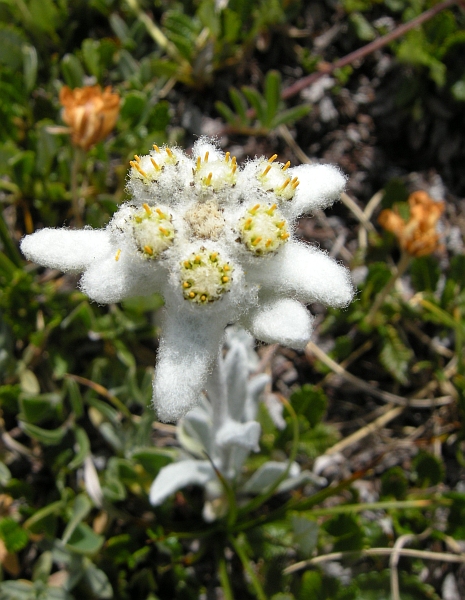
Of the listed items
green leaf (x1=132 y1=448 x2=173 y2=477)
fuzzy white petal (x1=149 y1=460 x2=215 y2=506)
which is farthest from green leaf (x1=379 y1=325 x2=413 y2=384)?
green leaf (x1=132 y1=448 x2=173 y2=477)

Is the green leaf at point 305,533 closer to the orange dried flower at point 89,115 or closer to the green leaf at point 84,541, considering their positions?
the green leaf at point 84,541

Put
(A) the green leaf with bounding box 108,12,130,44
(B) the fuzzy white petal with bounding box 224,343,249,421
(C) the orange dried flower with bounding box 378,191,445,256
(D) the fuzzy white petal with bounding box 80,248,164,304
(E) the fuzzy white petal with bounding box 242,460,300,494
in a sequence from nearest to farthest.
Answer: (D) the fuzzy white petal with bounding box 80,248,164,304 → (B) the fuzzy white petal with bounding box 224,343,249,421 → (E) the fuzzy white petal with bounding box 242,460,300,494 → (C) the orange dried flower with bounding box 378,191,445,256 → (A) the green leaf with bounding box 108,12,130,44

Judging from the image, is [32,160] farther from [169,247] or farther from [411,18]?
[411,18]

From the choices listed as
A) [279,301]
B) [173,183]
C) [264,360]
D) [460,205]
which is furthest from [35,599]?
[460,205]

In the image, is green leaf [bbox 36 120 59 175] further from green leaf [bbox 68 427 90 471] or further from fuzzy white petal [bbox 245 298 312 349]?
fuzzy white petal [bbox 245 298 312 349]

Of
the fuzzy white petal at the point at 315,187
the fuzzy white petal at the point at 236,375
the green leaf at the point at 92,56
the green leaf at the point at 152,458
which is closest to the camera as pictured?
the fuzzy white petal at the point at 315,187

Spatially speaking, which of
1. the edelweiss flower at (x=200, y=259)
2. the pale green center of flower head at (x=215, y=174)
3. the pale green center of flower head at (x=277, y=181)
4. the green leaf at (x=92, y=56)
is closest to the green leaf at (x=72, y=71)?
the green leaf at (x=92, y=56)

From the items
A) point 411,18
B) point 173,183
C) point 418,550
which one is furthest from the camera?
point 411,18
